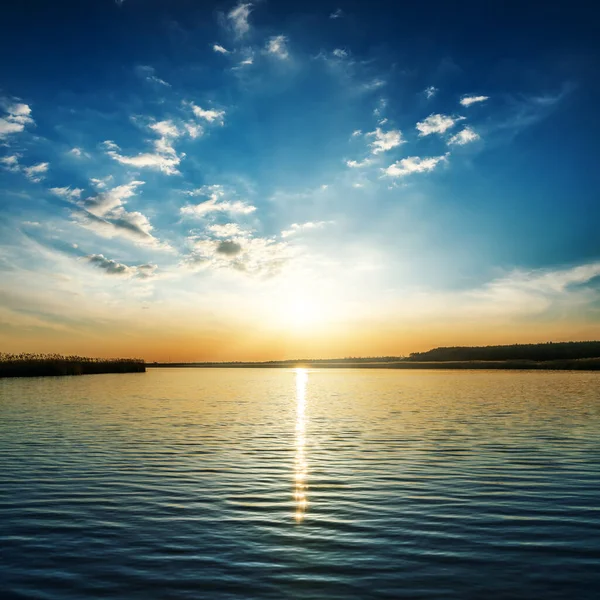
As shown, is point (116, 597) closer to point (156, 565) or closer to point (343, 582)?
point (156, 565)

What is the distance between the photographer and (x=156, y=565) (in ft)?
36.3

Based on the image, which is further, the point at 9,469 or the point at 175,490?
the point at 9,469

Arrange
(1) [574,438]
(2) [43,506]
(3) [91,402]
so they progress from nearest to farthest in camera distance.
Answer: (2) [43,506], (1) [574,438], (3) [91,402]

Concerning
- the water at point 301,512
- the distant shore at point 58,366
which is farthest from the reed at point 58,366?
the water at point 301,512

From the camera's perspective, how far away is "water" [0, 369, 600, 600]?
10.3m

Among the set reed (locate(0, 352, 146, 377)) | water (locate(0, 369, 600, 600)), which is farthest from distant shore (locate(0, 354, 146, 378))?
water (locate(0, 369, 600, 600))

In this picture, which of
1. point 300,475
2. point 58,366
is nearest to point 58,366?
point 58,366

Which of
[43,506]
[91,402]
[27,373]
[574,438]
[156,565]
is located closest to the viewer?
[156,565]

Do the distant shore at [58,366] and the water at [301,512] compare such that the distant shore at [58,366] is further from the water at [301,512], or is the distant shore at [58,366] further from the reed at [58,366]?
the water at [301,512]

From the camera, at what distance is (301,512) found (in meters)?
15.0

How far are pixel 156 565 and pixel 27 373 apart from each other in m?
106

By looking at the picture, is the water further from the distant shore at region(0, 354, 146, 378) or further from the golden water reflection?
the distant shore at region(0, 354, 146, 378)

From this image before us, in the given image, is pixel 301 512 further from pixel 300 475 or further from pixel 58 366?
pixel 58 366

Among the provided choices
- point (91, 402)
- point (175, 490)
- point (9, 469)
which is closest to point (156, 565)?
point (175, 490)
